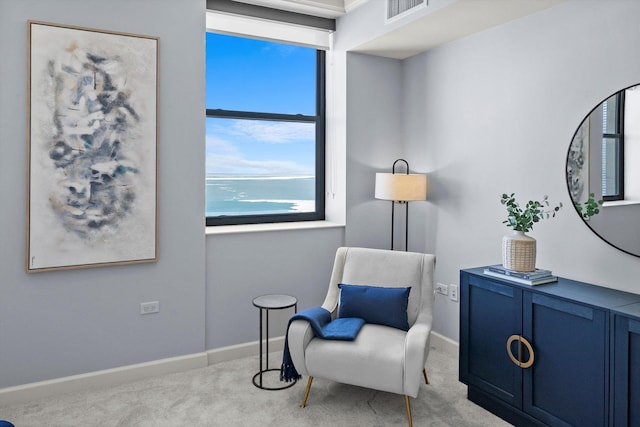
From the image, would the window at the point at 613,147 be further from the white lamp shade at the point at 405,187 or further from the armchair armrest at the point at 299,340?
the armchair armrest at the point at 299,340

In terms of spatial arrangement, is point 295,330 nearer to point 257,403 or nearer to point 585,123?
point 257,403

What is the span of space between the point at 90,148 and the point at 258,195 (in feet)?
4.45

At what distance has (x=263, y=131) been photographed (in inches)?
152

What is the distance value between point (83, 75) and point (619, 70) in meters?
2.93

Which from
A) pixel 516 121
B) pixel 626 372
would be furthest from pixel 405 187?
pixel 626 372

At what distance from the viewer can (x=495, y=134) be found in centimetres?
313

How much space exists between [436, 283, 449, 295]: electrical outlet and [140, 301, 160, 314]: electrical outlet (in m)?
2.06

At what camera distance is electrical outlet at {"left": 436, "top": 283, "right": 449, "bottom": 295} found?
3622 mm

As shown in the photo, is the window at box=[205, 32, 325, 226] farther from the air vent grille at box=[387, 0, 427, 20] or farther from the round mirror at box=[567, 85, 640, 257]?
the round mirror at box=[567, 85, 640, 257]

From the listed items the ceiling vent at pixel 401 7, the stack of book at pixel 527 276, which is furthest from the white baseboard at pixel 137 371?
the ceiling vent at pixel 401 7

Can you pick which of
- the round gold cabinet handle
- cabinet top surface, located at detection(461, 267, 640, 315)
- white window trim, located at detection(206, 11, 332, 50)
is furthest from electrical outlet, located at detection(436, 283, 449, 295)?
white window trim, located at detection(206, 11, 332, 50)

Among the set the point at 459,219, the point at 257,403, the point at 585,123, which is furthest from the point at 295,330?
the point at 585,123

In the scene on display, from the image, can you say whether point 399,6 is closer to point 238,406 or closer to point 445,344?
point 445,344

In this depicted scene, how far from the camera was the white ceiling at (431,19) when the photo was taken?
272cm
